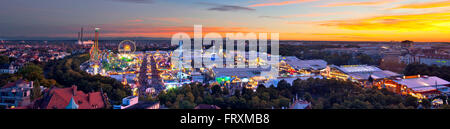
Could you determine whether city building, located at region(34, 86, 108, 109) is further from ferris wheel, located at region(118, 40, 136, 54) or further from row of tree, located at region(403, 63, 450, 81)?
ferris wheel, located at region(118, 40, 136, 54)

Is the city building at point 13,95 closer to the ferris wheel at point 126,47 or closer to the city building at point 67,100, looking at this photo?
the city building at point 67,100

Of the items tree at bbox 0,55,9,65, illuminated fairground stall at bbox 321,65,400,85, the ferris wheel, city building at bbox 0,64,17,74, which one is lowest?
illuminated fairground stall at bbox 321,65,400,85

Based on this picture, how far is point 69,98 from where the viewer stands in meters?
4.34

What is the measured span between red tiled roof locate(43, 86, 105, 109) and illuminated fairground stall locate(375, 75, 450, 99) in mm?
7312

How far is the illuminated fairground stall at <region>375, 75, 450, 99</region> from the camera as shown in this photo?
7.51 m

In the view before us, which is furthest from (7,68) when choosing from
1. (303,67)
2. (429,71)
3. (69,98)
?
(429,71)

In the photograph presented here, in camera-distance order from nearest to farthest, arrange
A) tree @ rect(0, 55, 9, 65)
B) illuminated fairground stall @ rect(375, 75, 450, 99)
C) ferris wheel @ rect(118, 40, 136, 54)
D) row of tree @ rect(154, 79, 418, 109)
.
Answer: row of tree @ rect(154, 79, 418, 109), illuminated fairground stall @ rect(375, 75, 450, 99), tree @ rect(0, 55, 9, 65), ferris wheel @ rect(118, 40, 136, 54)

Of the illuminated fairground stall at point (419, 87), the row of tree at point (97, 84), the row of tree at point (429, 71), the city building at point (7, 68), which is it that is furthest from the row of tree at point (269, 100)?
the city building at point (7, 68)

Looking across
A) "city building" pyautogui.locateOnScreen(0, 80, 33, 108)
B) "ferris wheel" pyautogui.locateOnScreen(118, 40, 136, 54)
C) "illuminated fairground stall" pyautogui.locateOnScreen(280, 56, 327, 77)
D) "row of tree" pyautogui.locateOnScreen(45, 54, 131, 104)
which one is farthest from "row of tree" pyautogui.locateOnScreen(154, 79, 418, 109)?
"ferris wheel" pyautogui.locateOnScreen(118, 40, 136, 54)

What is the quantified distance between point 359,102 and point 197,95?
2.98 metres

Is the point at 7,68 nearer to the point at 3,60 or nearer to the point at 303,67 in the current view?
the point at 3,60
